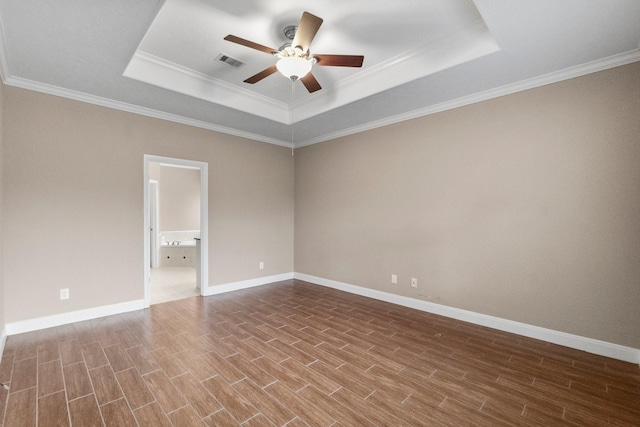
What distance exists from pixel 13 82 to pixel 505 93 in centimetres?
525

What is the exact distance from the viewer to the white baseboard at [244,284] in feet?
14.8

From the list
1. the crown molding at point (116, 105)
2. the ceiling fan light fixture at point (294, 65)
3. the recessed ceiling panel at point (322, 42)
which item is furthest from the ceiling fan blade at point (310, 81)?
the crown molding at point (116, 105)

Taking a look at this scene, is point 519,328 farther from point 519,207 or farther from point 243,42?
point 243,42

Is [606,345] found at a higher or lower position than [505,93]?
lower

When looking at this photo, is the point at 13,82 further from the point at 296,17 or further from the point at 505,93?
the point at 505,93

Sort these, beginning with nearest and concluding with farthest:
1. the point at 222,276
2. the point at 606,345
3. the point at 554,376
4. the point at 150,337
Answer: the point at 554,376
the point at 606,345
the point at 150,337
the point at 222,276

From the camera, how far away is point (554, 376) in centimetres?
226

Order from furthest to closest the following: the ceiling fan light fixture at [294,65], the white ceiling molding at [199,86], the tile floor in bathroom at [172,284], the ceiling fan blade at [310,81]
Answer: the tile floor in bathroom at [172,284]
the white ceiling molding at [199,86]
the ceiling fan blade at [310,81]
the ceiling fan light fixture at [294,65]

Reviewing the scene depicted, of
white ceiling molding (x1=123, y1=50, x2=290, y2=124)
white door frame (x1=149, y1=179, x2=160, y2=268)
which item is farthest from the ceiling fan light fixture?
white door frame (x1=149, y1=179, x2=160, y2=268)

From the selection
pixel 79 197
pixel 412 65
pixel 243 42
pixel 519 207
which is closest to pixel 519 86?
pixel 412 65

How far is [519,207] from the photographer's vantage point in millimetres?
3041

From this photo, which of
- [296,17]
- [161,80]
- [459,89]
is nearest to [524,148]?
[459,89]

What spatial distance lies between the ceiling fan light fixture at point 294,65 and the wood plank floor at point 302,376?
2473 mm

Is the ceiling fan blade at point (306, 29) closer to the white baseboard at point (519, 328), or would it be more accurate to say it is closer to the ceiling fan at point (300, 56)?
the ceiling fan at point (300, 56)
